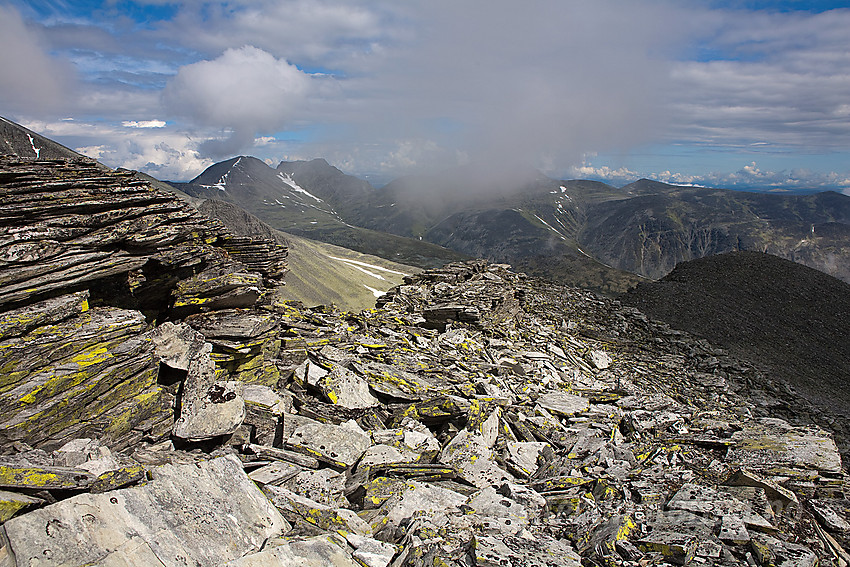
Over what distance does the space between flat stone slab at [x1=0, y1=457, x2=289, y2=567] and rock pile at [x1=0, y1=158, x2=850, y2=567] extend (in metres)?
0.03

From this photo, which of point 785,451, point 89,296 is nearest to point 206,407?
point 89,296

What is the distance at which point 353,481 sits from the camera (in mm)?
11406

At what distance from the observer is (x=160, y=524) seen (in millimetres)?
7523

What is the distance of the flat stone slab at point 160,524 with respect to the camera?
21.6 ft

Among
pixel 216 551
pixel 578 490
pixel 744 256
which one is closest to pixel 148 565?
pixel 216 551

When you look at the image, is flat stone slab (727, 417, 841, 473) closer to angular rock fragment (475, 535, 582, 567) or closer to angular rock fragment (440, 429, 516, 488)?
angular rock fragment (440, 429, 516, 488)

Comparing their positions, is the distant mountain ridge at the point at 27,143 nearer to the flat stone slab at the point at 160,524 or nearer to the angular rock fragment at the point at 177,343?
the angular rock fragment at the point at 177,343

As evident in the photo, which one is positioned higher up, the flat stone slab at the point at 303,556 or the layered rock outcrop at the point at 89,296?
the layered rock outcrop at the point at 89,296

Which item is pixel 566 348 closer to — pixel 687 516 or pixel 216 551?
pixel 687 516

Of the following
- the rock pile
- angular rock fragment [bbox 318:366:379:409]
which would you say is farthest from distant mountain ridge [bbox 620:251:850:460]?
angular rock fragment [bbox 318:366:379:409]

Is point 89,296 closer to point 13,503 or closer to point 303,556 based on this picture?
point 13,503

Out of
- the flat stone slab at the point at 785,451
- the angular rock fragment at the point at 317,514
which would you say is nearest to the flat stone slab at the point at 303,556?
the angular rock fragment at the point at 317,514

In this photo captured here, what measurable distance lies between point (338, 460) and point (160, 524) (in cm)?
529

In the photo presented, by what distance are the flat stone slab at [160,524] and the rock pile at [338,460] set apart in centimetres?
3
